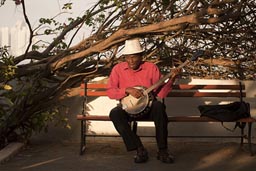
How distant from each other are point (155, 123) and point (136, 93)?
1.34 ft

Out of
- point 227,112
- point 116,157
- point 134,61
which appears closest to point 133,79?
point 134,61

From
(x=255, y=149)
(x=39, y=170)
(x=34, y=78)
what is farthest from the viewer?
(x=34, y=78)

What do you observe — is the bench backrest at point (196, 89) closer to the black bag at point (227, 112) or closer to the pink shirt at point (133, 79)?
the black bag at point (227, 112)

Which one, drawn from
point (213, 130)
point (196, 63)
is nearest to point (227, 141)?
point (213, 130)

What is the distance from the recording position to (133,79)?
5.99 m

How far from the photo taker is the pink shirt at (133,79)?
19.3ft

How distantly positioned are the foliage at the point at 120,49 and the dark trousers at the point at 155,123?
1.06 meters

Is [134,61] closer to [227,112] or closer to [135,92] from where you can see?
[135,92]

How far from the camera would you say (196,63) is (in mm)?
7625

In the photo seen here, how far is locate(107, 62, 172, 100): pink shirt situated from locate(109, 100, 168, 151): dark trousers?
0.69ft

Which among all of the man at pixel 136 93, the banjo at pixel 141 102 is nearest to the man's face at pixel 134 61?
the man at pixel 136 93

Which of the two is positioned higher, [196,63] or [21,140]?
[196,63]

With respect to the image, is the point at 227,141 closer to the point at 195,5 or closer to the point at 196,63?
the point at 196,63

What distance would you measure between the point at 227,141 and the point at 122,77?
80.2 inches
